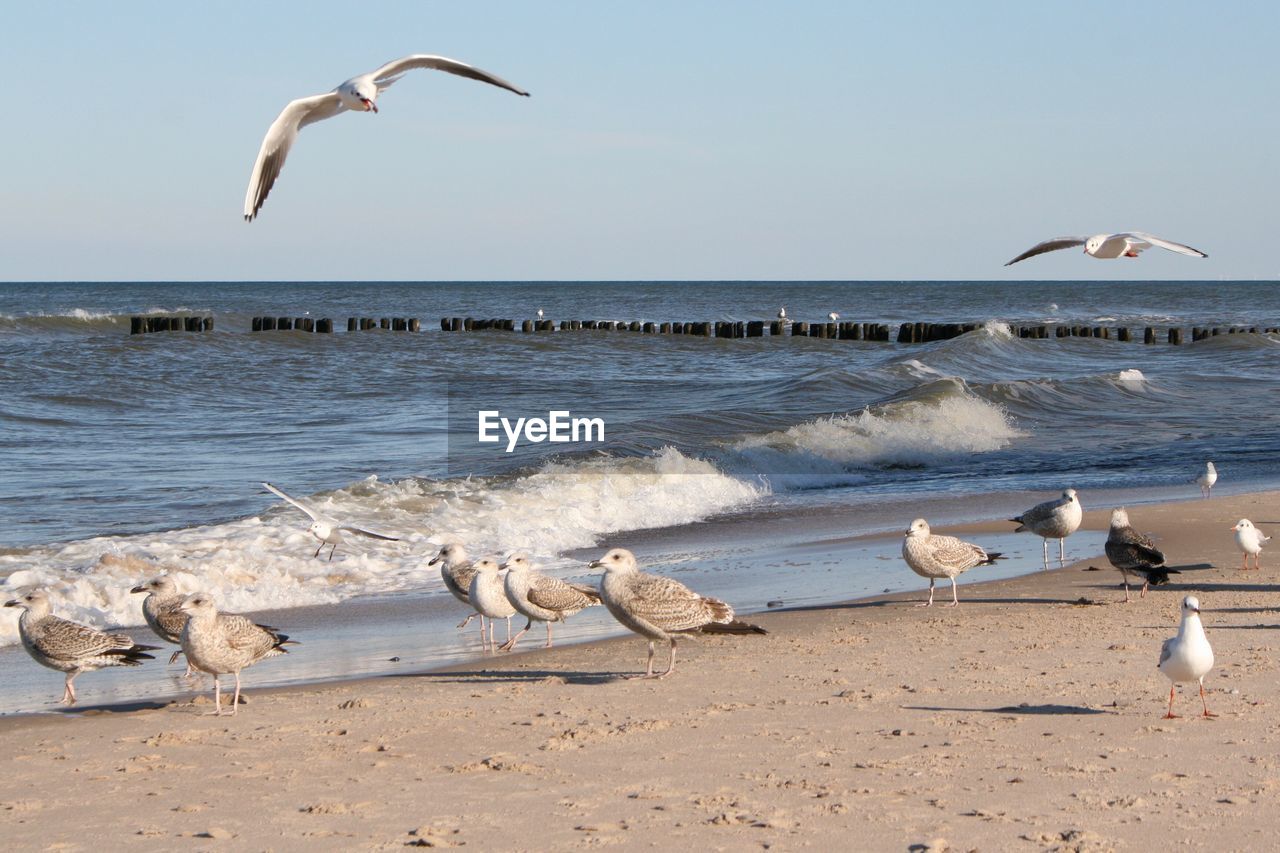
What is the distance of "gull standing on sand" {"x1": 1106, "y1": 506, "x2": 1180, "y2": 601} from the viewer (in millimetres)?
8664

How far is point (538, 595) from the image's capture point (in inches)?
316

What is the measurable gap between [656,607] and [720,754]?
5.29ft

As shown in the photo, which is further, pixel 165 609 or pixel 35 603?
pixel 165 609

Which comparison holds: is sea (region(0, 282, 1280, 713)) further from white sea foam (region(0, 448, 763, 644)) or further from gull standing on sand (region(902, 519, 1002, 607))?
gull standing on sand (region(902, 519, 1002, 607))

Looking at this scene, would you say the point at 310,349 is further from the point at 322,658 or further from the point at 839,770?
the point at 839,770

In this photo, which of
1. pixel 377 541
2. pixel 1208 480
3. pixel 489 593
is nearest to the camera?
pixel 489 593

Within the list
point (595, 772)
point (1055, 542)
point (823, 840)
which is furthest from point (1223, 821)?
point (1055, 542)

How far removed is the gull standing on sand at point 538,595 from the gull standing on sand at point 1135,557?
3.24 meters

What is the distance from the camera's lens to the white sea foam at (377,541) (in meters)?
9.99
